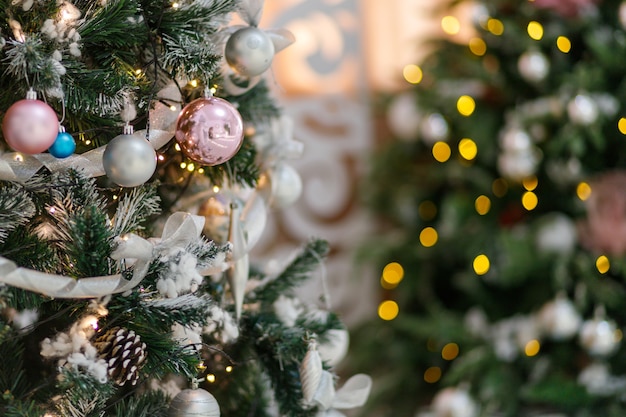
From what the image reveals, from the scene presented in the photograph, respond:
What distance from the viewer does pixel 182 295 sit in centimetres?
57

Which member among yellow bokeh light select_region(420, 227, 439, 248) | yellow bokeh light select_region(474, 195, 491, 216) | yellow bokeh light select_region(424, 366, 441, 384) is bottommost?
yellow bokeh light select_region(424, 366, 441, 384)

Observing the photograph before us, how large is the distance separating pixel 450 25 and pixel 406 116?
9.6 inches

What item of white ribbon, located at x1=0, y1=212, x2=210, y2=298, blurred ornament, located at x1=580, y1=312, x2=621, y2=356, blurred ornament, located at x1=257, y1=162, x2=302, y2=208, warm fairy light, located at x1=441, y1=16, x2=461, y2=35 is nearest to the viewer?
white ribbon, located at x1=0, y1=212, x2=210, y2=298

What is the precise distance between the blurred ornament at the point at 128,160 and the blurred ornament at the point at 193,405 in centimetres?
18

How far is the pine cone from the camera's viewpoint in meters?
0.54

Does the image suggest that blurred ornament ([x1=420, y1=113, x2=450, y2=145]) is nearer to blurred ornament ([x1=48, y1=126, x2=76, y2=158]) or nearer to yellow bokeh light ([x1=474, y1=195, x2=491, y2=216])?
yellow bokeh light ([x1=474, y1=195, x2=491, y2=216])

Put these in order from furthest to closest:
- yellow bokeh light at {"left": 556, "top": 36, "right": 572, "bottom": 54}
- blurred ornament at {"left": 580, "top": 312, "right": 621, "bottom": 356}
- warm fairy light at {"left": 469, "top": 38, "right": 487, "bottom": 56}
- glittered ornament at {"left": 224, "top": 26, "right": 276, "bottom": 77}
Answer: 1. warm fairy light at {"left": 469, "top": 38, "right": 487, "bottom": 56}
2. yellow bokeh light at {"left": 556, "top": 36, "right": 572, "bottom": 54}
3. blurred ornament at {"left": 580, "top": 312, "right": 621, "bottom": 356}
4. glittered ornament at {"left": 224, "top": 26, "right": 276, "bottom": 77}

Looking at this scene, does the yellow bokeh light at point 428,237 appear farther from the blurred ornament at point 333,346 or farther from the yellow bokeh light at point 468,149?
the blurred ornament at point 333,346

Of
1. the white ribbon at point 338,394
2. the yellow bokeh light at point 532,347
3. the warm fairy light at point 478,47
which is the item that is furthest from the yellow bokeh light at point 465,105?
the white ribbon at point 338,394

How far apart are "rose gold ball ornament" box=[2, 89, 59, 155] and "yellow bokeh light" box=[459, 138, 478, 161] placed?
1.06m

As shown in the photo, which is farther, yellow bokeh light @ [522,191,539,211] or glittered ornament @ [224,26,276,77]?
yellow bokeh light @ [522,191,539,211]

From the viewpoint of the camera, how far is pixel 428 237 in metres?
1.51

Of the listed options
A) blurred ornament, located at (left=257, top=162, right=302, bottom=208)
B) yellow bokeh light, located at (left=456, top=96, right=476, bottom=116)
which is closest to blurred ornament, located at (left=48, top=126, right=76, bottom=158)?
blurred ornament, located at (left=257, top=162, right=302, bottom=208)

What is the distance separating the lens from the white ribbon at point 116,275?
49 cm
